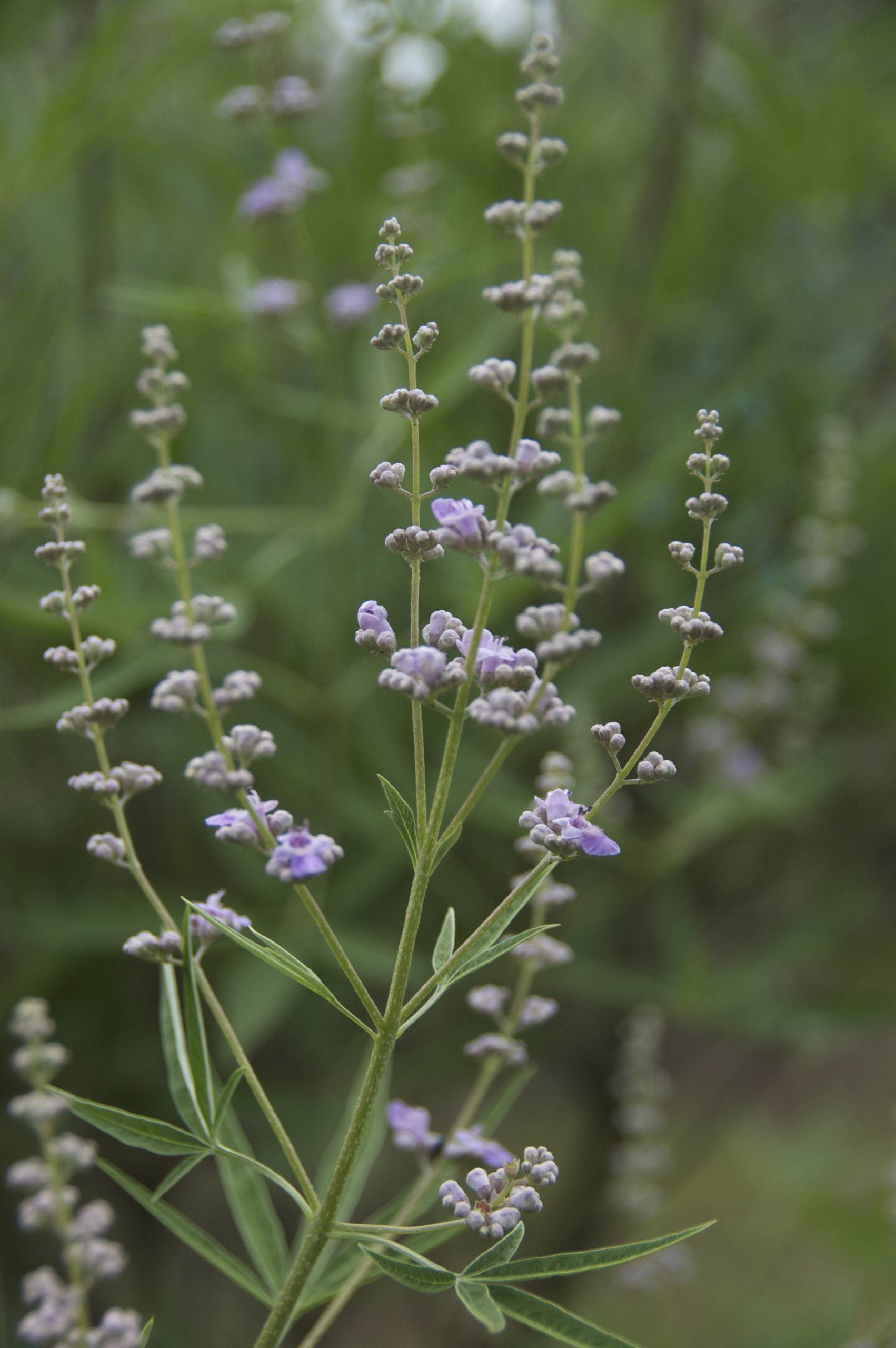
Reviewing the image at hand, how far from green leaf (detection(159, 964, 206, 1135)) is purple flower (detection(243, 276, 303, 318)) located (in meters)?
0.88

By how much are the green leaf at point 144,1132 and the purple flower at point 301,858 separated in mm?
157

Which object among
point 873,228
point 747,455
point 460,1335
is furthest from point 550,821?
point 873,228

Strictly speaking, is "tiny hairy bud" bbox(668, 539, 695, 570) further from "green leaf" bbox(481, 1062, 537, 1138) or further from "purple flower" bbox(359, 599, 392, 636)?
"green leaf" bbox(481, 1062, 537, 1138)

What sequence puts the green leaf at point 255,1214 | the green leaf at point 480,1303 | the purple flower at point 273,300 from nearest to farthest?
the green leaf at point 480,1303
the green leaf at point 255,1214
the purple flower at point 273,300

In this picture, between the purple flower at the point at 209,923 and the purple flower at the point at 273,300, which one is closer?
the purple flower at the point at 209,923

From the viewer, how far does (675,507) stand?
1541 mm

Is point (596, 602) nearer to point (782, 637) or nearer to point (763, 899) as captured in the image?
point (782, 637)

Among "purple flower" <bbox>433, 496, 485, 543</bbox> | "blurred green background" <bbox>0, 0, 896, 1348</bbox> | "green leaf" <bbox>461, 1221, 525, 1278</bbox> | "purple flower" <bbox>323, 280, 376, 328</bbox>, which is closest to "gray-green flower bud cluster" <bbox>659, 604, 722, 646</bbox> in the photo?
"purple flower" <bbox>433, 496, 485, 543</bbox>

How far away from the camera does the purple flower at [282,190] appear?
1311mm

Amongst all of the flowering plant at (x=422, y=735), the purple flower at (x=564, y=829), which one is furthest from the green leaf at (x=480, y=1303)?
the purple flower at (x=564, y=829)

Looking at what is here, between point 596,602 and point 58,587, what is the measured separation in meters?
0.83

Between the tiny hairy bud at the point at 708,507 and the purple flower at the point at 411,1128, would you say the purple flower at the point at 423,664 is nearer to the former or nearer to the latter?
the tiny hairy bud at the point at 708,507

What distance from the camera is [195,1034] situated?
23.3 inches

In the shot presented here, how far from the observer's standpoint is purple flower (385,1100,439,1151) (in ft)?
2.45
